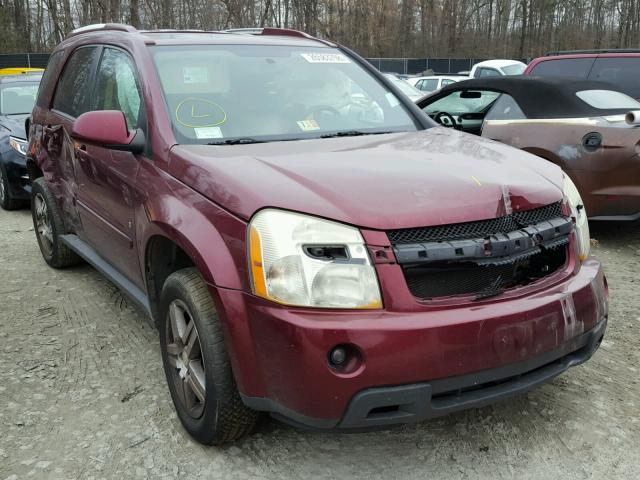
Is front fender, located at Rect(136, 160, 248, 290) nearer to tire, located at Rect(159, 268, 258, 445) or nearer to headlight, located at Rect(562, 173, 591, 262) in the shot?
tire, located at Rect(159, 268, 258, 445)

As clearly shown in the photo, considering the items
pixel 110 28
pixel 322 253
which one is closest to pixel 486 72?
pixel 110 28

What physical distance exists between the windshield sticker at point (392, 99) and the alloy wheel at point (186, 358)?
6.07 feet

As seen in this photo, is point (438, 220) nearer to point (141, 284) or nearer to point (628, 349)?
point (141, 284)

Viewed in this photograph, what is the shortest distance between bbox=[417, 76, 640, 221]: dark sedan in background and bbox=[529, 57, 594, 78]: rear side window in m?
1.76

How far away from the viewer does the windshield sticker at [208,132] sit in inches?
118

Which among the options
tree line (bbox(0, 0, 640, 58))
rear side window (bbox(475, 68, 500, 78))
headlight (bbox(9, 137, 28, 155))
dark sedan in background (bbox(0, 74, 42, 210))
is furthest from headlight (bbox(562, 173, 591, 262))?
tree line (bbox(0, 0, 640, 58))

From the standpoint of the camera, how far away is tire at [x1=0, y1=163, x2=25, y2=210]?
7.43 metres

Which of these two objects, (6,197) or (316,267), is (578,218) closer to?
(316,267)

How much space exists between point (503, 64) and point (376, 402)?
17250 mm

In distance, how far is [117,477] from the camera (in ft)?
8.29

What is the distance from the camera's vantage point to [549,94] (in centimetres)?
575

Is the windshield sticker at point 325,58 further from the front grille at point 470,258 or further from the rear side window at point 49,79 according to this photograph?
the rear side window at point 49,79

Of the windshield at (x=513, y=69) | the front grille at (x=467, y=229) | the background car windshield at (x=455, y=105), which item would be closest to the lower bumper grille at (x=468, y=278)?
the front grille at (x=467, y=229)

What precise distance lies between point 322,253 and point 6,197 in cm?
655
